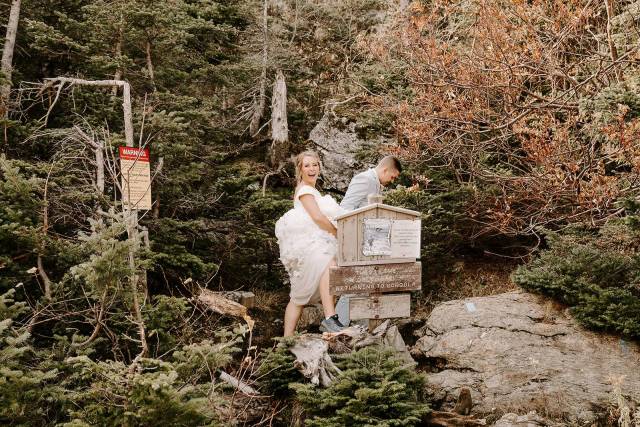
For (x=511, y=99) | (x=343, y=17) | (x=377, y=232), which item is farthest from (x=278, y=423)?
(x=343, y=17)

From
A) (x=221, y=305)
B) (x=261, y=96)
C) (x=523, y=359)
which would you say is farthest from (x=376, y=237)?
(x=261, y=96)

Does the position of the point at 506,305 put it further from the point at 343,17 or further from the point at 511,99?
the point at 343,17

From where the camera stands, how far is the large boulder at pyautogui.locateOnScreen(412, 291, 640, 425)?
4.96m

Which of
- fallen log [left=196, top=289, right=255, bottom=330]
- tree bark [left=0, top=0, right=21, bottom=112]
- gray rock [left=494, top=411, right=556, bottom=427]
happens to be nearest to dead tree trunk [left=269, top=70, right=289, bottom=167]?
fallen log [left=196, top=289, right=255, bottom=330]

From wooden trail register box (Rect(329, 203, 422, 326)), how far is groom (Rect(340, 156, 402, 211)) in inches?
26.2

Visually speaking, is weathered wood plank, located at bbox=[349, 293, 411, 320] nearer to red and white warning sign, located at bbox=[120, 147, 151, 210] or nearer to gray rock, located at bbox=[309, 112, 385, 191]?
red and white warning sign, located at bbox=[120, 147, 151, 210]

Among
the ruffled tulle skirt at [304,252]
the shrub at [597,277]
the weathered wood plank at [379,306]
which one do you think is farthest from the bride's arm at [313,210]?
the shrub at [597,277]

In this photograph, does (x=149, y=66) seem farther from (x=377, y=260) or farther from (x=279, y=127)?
(x=377, y=260)

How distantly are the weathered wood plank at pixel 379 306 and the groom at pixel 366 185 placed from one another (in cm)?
56

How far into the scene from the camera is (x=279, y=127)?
36.4ft

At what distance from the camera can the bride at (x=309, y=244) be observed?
5.45 metres

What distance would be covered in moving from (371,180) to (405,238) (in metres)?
0.91

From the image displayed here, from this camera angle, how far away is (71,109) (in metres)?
6.91

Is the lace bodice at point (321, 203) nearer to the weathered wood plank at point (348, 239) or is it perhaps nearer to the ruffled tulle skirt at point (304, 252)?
the ruffled tulle skirt at point (304, 252)
